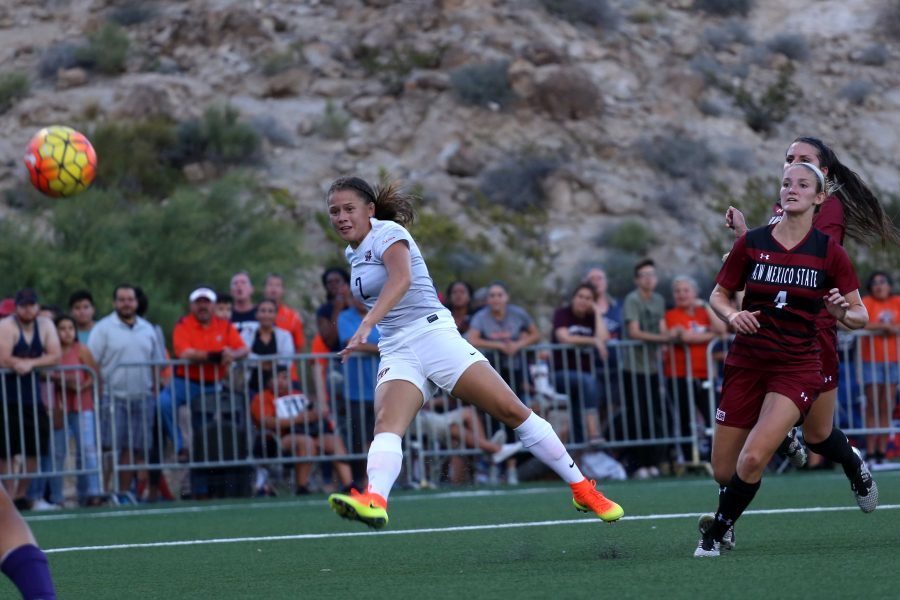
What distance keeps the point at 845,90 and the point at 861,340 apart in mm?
22341

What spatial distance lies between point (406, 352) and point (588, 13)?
100 feet

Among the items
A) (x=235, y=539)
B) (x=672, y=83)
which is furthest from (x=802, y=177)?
Answer: (x=672, y=83)

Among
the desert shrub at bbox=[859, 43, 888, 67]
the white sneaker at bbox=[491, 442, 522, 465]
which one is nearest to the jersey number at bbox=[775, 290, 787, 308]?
the white sneaker at bbox=[491, 442, 522, 465]

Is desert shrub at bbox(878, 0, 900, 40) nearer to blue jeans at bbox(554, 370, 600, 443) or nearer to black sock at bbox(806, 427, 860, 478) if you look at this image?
blue jeans at bbox(554, 370, 600, 443)

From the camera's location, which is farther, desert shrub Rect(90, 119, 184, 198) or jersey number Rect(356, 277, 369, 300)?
desert shrub Rect(90, 119, 184, 198)

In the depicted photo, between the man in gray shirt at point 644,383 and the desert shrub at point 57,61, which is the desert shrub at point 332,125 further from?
the man in gray shirt at point 644,383

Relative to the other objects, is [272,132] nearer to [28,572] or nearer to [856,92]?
[856,92]

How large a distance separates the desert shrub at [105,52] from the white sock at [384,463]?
99.5ft

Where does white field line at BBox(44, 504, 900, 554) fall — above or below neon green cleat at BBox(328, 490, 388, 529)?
below

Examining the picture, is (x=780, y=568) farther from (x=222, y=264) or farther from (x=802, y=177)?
(x=222, y=264)

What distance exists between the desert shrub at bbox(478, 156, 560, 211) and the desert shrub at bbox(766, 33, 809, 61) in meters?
8.42

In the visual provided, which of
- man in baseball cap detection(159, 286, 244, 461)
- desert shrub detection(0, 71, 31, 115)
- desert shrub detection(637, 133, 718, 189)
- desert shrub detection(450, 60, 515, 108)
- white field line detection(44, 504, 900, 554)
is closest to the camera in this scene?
white field line detection(44, 504, 900, 554)

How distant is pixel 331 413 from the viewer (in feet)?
47.3

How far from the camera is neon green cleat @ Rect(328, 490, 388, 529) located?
262 inches
